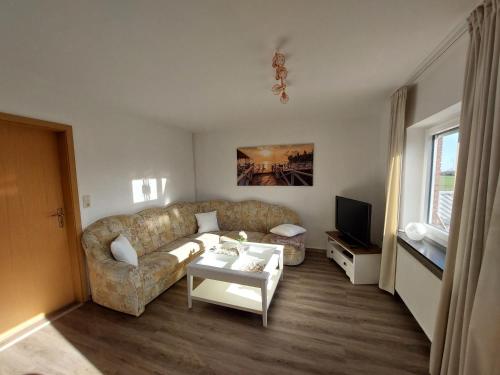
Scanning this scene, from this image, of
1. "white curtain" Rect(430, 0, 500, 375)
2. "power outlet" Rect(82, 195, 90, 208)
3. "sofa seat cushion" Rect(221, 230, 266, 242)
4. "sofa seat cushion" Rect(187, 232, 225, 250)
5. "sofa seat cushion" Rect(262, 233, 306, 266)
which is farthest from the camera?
"sofa seat cushion" Rect(221, 230, 266, 242)

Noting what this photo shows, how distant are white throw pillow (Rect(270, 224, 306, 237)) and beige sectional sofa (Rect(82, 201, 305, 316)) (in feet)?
0.26

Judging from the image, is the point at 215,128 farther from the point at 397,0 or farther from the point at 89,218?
the point at 397,0

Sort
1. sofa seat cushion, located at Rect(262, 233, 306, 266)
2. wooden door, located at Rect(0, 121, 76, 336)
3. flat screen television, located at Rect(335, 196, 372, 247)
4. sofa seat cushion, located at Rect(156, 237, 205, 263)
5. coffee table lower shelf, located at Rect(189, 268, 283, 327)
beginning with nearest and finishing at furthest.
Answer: wooden door, located at Rect(0, 121, 76, 336) < coffee table lower shelf, located at Rect(189, 268, 283, 327) < flat screen television, located at Rect(335, 196, 372, 247) < sofa seat cushion, located at Rect(156, 237, 205, 263) < sofa seat cushion, located at Rect(262, 233, 306, 266)

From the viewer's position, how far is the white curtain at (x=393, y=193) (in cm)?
210

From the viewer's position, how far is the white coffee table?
1868mm

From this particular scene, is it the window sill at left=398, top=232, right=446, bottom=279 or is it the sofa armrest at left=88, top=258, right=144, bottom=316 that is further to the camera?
the sofa armrest at left=88, top=258, right=144, bottom=316

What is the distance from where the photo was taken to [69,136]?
6.82ft

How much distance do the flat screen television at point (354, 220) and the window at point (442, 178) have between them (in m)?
0.58

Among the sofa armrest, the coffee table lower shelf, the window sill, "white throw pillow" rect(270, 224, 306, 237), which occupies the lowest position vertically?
the coffee table lower shelf

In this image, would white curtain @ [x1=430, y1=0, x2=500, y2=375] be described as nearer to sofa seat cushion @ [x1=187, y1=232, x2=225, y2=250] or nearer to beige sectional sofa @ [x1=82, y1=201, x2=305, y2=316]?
beige sectional sofa @ [x1=82, y1=201, x2=305, y2=316]

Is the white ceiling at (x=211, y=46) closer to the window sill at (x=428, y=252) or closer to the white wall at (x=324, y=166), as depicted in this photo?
the white wall at (x=324, y=166)

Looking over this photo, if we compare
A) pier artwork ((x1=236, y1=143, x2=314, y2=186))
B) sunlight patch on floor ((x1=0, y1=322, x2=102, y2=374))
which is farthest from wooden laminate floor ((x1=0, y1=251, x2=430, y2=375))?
pier artwork ((x1=236, y1=143, x2=314, y2=186))

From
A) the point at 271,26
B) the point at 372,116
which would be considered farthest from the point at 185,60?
the point at 372,116

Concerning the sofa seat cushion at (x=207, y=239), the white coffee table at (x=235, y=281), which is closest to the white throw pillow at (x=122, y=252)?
the white coffee table at (x=235, y=281)
